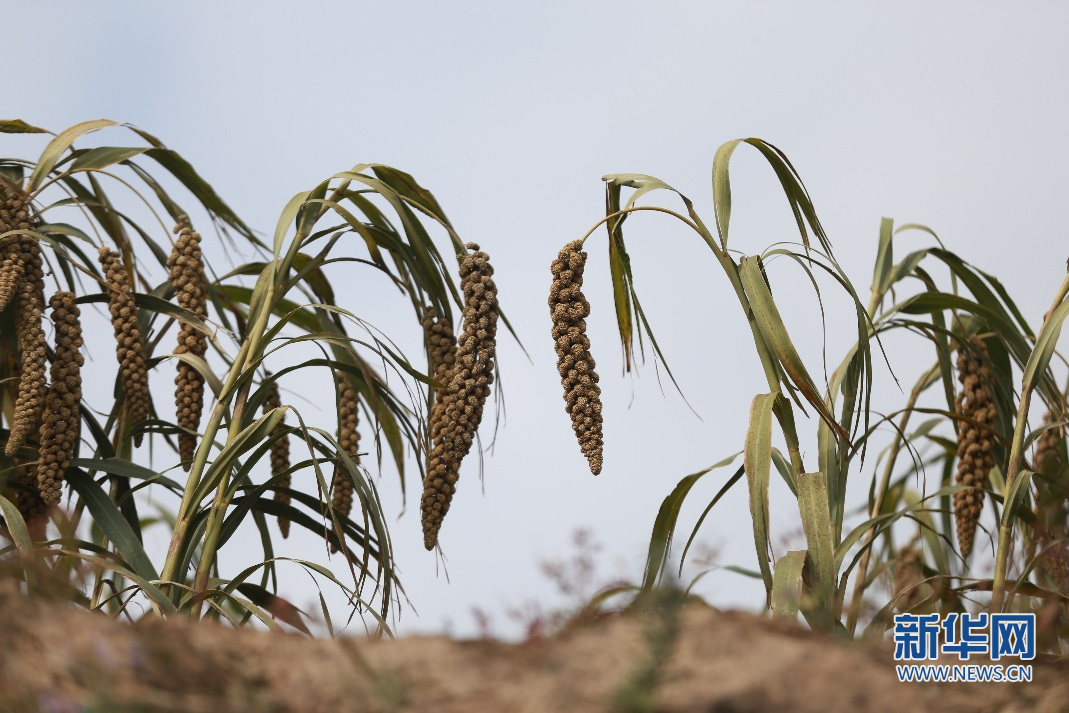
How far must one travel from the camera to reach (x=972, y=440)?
257cm

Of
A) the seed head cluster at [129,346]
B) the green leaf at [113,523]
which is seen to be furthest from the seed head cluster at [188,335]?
the green leaf at [113,523]

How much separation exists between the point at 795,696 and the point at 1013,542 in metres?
1.44

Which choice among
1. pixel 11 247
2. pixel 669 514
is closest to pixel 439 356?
pixel 669 514

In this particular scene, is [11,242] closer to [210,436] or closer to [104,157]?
[104,157]

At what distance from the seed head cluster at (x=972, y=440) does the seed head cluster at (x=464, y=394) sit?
45.7 inches

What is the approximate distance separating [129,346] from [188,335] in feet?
0.38

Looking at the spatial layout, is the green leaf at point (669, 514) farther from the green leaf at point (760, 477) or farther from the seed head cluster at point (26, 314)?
the seed head cluster at point (26, 314)

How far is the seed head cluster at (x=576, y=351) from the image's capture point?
6.09ft

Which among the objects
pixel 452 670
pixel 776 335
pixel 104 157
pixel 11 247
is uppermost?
pixel 104 157

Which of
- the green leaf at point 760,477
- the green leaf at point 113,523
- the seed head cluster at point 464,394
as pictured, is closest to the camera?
the green leaf at point 760,477

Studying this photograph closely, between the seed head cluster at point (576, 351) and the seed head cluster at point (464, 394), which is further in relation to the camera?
the seed head cluster at point (464, 394)

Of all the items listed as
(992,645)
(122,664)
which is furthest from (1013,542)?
(122,664)

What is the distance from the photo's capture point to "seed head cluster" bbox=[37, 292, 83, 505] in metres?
2.12

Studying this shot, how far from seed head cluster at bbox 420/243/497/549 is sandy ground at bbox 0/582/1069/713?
2.76 feet
